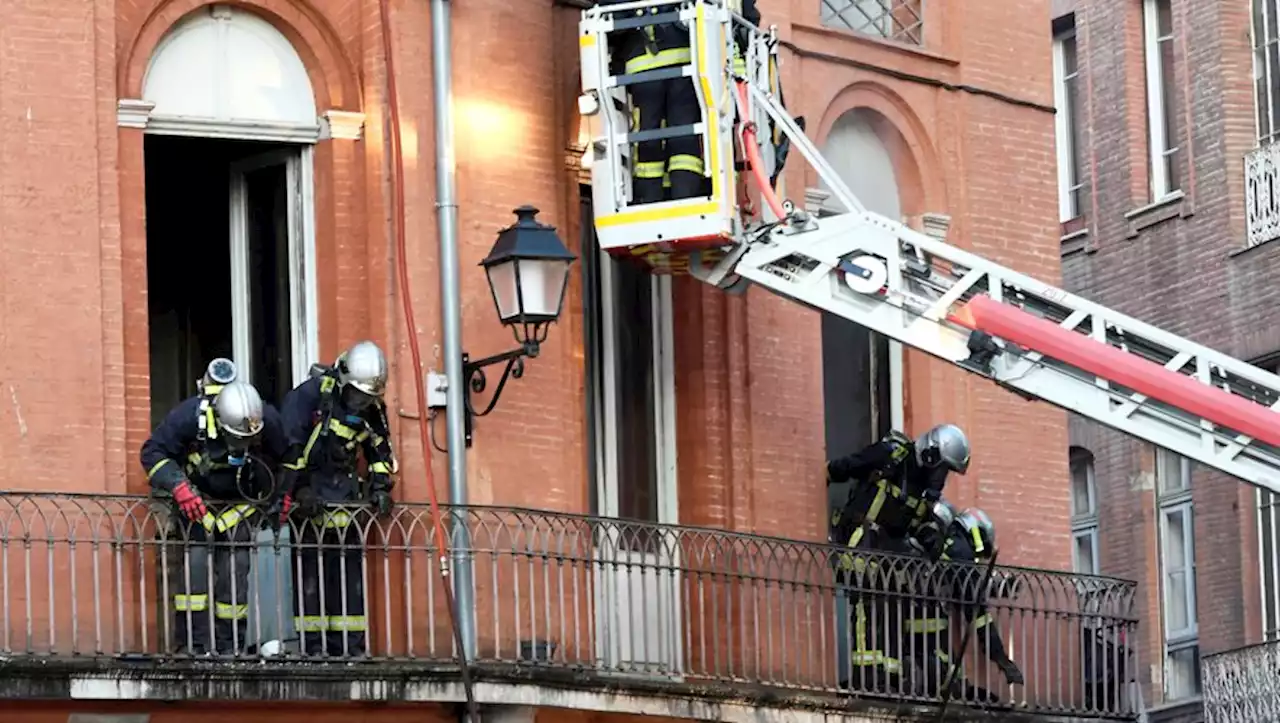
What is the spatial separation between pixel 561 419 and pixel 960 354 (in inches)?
102

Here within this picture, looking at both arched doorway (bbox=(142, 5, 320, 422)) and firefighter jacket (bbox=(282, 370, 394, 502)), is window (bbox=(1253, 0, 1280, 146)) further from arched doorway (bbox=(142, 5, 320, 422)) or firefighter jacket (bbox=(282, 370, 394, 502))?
firefighter jacket (bbox=(282, 370, 394, 502))

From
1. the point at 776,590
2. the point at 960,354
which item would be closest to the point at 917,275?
the point at 960,354

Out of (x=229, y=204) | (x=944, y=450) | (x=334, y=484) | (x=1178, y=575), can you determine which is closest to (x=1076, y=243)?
(x=1178, y=575)

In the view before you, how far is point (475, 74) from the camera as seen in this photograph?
87.5ft

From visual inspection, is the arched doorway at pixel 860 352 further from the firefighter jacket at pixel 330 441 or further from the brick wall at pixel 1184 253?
the brick wall at pixel 1184 253

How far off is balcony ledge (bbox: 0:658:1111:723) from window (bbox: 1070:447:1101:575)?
13801 millimetres

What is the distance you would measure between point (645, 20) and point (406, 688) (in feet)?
15.0

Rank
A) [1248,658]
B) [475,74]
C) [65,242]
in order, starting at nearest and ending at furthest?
[65,242] < [475,74] < [1248,658]

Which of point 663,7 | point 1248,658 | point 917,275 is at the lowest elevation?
point 1248,658

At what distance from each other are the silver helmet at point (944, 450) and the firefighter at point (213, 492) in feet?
17.4

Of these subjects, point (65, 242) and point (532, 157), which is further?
point (532, 157)

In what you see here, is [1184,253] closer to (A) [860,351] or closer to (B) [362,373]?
(A) [860,351]

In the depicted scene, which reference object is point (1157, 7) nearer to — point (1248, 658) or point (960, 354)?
point (1248, 658)

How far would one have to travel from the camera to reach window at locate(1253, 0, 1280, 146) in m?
38.5
